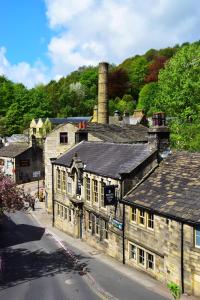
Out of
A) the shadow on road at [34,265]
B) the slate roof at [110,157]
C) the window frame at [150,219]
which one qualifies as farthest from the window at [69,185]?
the window frame at [150,219]

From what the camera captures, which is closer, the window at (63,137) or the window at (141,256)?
the window at (141,256)

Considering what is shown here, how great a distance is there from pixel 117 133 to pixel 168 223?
2717 cm

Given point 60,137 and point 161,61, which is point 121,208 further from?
point 161,61

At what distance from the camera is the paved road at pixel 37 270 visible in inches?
859

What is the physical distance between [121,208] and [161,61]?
386 ft

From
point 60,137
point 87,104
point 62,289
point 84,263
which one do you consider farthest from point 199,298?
point 87,104

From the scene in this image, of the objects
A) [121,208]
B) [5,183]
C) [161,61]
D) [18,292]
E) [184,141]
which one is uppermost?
[161,61]

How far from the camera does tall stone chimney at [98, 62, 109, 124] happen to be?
203ft

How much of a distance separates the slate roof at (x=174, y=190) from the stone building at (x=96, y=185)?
0.96m

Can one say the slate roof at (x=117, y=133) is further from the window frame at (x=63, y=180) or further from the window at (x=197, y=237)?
the window at (x=197, y=237)

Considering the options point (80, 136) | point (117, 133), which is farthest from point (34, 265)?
point (117, 133)

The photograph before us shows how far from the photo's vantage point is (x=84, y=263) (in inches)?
1059

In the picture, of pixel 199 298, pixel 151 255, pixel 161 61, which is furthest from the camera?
pixel 161 61

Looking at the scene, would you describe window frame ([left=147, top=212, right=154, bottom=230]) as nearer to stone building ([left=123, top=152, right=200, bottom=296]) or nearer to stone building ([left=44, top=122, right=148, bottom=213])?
stone building ([left=123, top=152, right=200, bottom=296])
